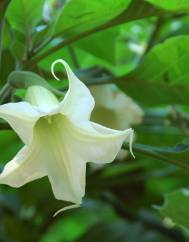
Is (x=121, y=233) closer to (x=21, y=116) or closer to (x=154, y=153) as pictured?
(x=154, y=153)

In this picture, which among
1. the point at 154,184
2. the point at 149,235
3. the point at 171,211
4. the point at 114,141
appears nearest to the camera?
the point at 114,141

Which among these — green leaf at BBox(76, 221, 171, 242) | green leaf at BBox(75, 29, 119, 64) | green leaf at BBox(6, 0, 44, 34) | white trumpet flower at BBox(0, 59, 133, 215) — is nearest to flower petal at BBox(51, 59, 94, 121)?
white trumpet flower at BBox(0, 59, 133, 215)

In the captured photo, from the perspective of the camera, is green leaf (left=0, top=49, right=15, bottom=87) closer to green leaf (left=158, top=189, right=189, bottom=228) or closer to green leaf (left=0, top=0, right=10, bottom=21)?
green leaf (left=0, top=0, right=10, bottom=21)

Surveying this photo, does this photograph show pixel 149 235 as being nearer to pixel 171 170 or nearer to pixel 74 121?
pixel 171 170

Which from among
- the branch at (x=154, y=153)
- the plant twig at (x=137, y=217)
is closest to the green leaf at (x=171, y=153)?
the branch at (x=154, y=153)

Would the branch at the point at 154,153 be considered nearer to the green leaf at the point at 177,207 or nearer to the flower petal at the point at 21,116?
the green leaf at the point at 177,207

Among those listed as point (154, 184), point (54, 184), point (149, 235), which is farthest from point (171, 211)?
point (154, 184)

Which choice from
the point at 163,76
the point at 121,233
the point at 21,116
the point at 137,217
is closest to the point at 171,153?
the point at 163,76
